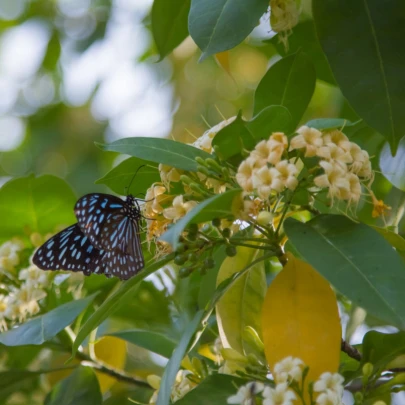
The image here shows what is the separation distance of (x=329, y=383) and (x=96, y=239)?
2.70ft

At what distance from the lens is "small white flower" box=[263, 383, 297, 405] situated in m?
1.25

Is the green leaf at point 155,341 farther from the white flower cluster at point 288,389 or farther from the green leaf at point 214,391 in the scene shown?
the white flower cluster at point 288,389

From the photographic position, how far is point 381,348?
1.48 metres

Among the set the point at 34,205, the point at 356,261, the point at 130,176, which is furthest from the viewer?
the point at 34,205

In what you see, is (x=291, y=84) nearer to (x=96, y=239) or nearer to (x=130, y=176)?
(x=130, y=176)

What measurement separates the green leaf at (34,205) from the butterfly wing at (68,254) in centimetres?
15

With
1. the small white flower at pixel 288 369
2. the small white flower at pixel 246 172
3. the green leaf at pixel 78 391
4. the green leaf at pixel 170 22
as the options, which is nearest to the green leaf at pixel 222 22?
the small white flower at pixel 246 172

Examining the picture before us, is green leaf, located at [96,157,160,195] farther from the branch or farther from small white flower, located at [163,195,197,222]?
the branch

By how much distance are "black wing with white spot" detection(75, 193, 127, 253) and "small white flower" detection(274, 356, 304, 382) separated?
685mm

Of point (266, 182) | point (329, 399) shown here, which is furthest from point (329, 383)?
point (266, 182)

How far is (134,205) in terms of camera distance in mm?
1865

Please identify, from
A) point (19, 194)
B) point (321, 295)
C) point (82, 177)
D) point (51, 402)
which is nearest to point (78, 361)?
point (51, 402)

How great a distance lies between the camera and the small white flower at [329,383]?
4.10 feet

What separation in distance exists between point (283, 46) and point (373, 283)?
0.91 meters
